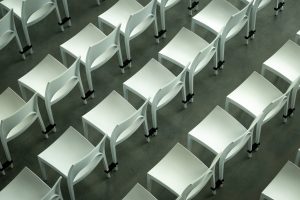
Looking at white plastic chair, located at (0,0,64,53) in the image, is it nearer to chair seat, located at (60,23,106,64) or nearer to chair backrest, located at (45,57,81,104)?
chair seat, located at (60,23,106,64)

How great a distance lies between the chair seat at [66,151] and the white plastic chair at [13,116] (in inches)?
17.6

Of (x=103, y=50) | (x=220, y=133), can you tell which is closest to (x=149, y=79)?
(x=103, y=50)

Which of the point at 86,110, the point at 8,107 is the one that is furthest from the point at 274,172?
the point at 8,107

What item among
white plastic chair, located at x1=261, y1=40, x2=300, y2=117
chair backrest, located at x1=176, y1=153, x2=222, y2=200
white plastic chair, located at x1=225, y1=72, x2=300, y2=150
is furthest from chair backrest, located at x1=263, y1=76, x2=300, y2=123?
chair backrest, located at x1=176, y1=153, x2=222, y2=200

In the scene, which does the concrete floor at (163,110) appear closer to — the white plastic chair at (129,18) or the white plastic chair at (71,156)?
the white plastic chair at (71,156)

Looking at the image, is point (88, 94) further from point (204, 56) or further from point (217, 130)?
point (217, 130)

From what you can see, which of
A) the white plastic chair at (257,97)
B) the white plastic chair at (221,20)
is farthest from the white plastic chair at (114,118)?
the white plastic chair at (221,20)

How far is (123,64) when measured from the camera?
8836mm

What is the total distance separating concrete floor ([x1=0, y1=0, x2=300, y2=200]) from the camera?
25.6ft

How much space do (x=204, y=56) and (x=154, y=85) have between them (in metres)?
0.73

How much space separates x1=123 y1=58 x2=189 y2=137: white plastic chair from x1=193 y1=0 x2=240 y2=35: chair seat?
0.97 meters

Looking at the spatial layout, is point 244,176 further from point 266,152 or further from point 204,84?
point 204,84

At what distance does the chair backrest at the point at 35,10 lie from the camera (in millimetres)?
8539

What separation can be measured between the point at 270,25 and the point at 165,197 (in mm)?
3291
